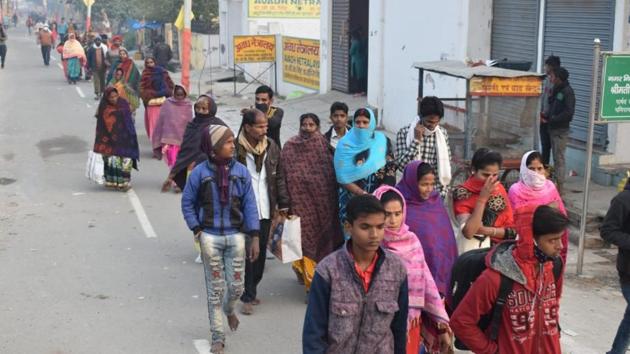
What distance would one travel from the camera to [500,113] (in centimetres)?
1104

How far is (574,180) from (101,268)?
634 centimetres

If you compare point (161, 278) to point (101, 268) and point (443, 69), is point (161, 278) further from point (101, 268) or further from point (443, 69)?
point (443, 69)

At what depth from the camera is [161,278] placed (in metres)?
8.90

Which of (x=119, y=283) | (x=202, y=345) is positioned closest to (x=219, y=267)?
(x=202, y=345)

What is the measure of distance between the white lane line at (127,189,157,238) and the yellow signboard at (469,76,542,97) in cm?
402

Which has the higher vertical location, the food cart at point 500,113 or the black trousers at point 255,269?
the food cart at point 500,113

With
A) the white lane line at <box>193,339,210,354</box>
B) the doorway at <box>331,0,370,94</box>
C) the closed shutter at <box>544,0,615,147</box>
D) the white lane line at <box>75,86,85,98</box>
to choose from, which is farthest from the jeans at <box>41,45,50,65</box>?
the white lane line at <box>193,339,210,354</box>

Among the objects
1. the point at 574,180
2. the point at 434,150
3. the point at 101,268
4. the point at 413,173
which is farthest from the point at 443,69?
the point at 413,173

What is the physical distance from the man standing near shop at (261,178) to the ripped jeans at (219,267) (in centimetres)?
94

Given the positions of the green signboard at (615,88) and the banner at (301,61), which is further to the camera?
the banner at (301,61)

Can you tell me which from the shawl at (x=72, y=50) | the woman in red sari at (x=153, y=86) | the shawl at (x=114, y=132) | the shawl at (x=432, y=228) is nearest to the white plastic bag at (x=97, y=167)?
the shawl at (x=114, y=132)

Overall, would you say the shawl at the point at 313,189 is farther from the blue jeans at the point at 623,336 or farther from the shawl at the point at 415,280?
the shawl at the point at 415,280

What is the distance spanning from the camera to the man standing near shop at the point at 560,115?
37.3ft

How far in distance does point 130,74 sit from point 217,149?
10.8 meters
